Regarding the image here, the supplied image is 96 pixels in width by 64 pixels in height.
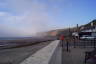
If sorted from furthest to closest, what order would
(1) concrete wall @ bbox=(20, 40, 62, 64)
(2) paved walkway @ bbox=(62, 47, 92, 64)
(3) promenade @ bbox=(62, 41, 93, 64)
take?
(3) promenade @ bbox=(62, 41, 93, 64)
(2) paved walkway @ bbox=(62, 47, 92, 64)
(1) concrete wall @ bbox=(20, 40, 62, 64)

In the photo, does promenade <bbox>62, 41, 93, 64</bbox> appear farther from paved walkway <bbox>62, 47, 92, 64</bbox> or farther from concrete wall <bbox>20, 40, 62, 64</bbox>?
concrete wall <bbox>20, 40, 62, 64</bbox>

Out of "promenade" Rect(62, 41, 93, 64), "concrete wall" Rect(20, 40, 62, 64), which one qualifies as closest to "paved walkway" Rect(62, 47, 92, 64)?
"promenade" Rect(62, 41, 93, 64)

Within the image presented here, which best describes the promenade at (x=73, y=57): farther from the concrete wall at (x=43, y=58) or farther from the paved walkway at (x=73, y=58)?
the concrete wall at (x=43, y=58)

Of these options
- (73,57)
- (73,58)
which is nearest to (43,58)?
(73,58)

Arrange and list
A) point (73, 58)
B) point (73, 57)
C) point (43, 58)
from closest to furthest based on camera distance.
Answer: point (43, 58) → point (73, 58) → point (73, 57)

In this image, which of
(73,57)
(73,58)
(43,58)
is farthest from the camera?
(73,57)

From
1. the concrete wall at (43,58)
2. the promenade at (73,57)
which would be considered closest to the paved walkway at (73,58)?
the promenade at (73,57)

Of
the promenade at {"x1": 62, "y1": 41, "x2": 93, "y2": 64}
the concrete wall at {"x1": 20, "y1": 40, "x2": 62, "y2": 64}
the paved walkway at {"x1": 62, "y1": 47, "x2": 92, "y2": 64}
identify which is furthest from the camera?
the promenade at {"x1": 62, "y1": 41, "x2": 93, "y2": 64}

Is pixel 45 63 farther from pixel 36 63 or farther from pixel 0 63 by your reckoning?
pixel 0 63

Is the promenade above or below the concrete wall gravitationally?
below

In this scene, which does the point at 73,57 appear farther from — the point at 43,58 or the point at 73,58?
the point at 43,58

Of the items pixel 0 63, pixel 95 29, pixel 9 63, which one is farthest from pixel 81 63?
pixel 95 29

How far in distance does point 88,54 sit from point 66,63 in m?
1.72

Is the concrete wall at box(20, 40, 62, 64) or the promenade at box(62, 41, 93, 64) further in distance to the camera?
the promenade at box(62, 41, 93, 64)
